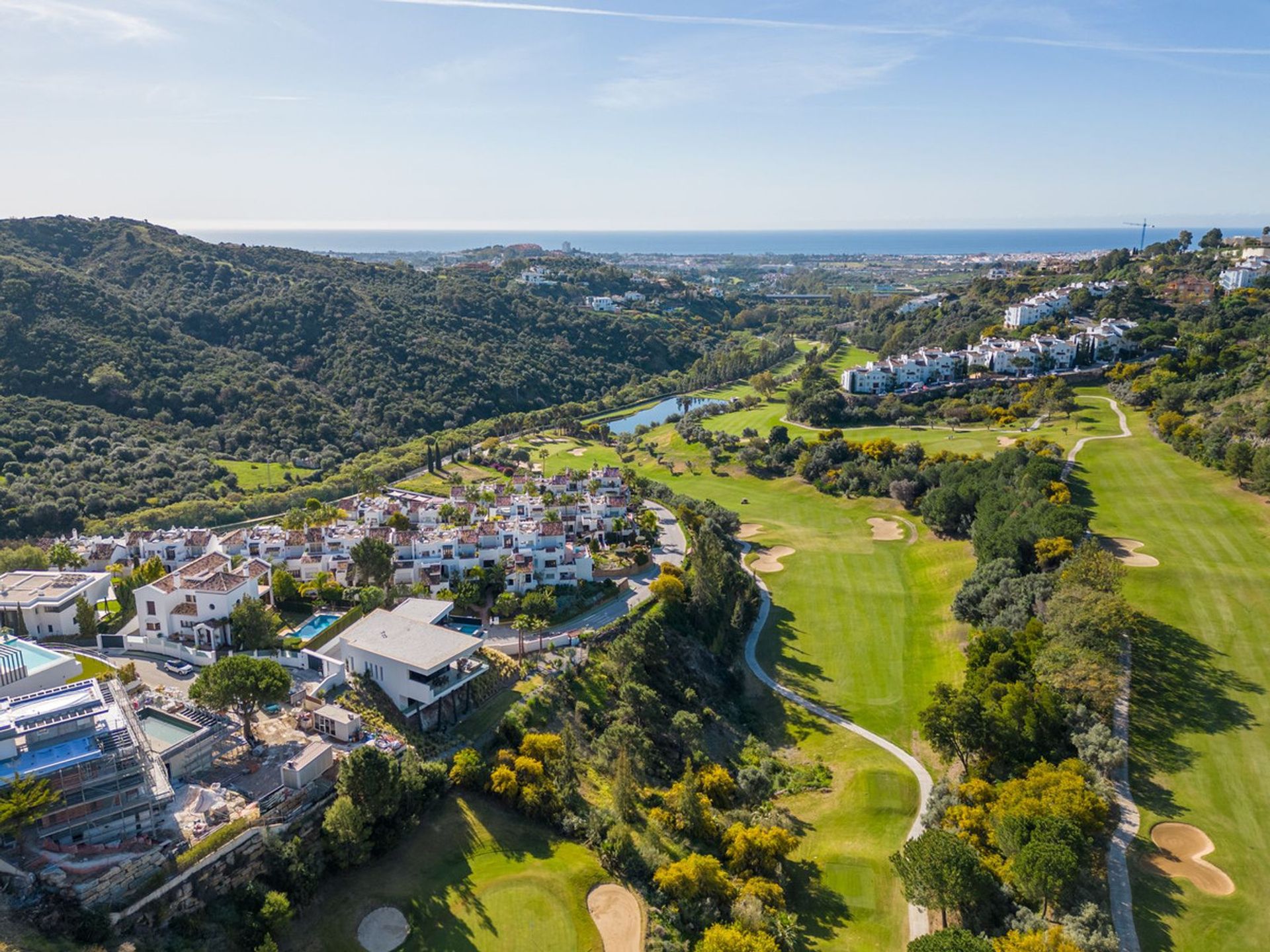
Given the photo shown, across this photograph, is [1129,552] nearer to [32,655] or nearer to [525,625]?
[525,625]

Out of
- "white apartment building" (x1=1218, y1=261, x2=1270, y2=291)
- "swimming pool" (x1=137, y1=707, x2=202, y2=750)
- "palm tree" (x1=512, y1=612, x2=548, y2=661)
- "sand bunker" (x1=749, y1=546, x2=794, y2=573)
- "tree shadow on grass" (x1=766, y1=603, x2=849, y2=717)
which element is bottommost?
"tree shadow on grass" (x1=766, y1=603, x2=849, y2=717)

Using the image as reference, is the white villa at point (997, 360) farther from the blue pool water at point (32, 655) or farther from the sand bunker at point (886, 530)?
the blue pool water at point (32, 655)

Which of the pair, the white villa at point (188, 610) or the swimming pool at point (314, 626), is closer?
the white villa at point (188, 610)

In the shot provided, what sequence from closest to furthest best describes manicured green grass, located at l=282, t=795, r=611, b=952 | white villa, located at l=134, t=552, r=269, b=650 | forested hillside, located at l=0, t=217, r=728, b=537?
manicured green grass, located at l=282, t=795, r=611, b=952 → white villa, located at l=134, t=552, r=269, b=650 → forested hillside, located at l=0, t=217, r=728, b=537

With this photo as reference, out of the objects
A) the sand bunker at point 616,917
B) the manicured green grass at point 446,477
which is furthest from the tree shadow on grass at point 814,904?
the manicured green grass at point 446,477

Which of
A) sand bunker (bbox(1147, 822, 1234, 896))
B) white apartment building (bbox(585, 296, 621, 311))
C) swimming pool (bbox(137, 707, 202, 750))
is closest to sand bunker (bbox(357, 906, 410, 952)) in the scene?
swimming pool (bbox(137, 707, 202, 750))

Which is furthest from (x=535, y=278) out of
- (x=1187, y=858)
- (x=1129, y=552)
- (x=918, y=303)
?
(x=1187, y=858)

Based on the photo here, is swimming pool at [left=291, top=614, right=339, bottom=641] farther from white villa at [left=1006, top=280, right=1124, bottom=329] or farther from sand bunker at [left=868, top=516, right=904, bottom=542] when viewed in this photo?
white villa at [left=1006, top=280, right=1124, bottom=329]
